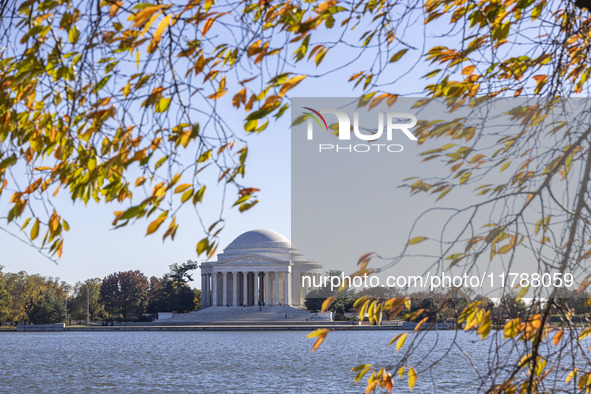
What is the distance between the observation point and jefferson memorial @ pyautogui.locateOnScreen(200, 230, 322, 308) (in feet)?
339

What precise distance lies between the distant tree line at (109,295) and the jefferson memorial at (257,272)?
392cm

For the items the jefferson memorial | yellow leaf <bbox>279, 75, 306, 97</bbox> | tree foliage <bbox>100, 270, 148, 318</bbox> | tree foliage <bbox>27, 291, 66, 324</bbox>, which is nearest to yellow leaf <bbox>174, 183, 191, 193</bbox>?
yellow leaf <bbox>279, 75, 306, 97</bbox>

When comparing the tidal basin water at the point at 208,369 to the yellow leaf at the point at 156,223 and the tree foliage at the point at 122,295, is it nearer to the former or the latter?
the yellow leaf at the point at 156,223

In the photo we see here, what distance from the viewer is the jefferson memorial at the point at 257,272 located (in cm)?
10325

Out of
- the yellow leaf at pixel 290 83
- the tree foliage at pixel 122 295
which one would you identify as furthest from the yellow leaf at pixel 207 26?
the tree foliage at pixel 122 295

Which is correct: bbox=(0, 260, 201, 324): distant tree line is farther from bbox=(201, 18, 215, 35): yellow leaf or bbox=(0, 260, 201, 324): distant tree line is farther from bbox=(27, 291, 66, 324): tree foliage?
bbox=(201, 18, 215, 35): yellow leaf

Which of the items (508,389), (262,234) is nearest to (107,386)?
(508,389)

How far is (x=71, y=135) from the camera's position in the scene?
5098 mm

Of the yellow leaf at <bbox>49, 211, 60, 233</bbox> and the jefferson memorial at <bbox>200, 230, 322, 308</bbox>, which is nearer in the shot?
the yellow leaf at <bbox>49, 211, 60, 233</bbox>

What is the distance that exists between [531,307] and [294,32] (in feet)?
8.27

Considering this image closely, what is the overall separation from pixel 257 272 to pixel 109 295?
2014cm

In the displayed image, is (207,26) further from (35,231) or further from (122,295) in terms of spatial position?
(122,295)

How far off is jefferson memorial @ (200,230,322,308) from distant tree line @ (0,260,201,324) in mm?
3923

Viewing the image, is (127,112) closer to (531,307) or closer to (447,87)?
(447,87)
